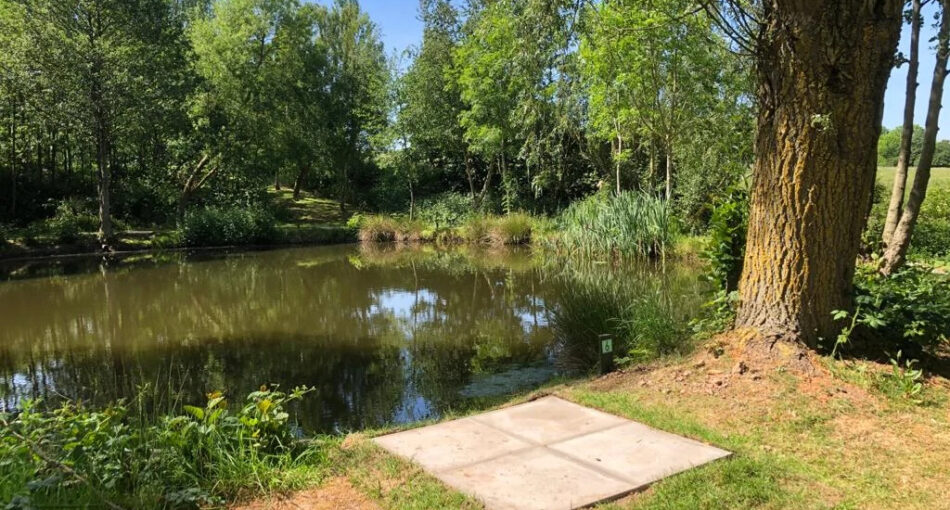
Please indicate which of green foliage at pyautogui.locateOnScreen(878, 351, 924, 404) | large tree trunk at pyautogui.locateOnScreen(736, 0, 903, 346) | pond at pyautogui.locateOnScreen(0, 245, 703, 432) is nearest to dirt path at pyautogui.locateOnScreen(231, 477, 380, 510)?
pond at pyautogui.locateOnScreen(0, 245, 703, 432)

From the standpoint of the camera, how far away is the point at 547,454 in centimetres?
304

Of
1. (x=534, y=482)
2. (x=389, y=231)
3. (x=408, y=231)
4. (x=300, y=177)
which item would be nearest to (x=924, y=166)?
(x=534, y=482)

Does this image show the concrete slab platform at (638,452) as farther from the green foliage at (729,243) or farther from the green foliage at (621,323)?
the green foliage at (729,243)

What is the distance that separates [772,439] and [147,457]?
2891mm

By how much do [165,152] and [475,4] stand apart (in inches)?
426

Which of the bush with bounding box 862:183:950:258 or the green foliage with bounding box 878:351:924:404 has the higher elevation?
the bush with bounding box 862:183:950:258

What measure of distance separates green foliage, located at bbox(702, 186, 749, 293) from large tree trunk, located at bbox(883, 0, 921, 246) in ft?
4.87

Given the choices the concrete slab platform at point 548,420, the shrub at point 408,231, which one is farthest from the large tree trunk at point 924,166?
the shrub at point 408,231

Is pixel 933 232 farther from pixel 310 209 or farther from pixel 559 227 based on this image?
pixel 310 209

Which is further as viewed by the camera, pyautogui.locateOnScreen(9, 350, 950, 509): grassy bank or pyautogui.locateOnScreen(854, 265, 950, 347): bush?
pyautogui.locateOnScreen(854, 265, 950, 347): bush

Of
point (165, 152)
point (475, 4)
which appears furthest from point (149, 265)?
point (475, 4)

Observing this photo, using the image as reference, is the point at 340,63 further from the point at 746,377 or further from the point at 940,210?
the point at 746,377

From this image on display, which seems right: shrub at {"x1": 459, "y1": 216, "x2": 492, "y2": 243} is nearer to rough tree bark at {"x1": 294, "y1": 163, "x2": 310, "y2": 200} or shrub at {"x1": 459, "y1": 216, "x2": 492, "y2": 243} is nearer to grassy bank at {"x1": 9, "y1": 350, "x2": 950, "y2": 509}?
rough tree bark at {"x1": 294, "y1": 163, "x2": 310, "y2": 200}

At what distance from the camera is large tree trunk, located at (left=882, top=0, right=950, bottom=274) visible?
5.01 meters
